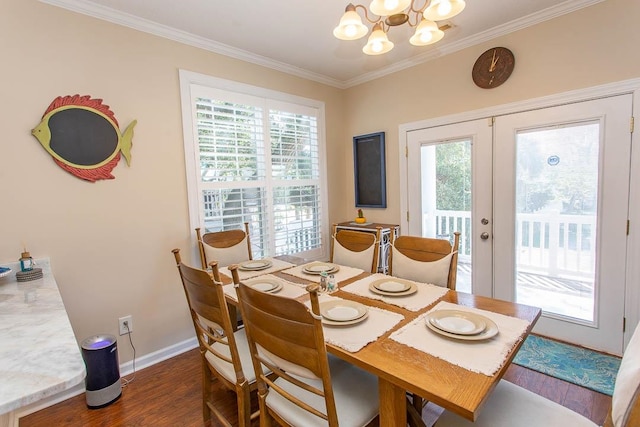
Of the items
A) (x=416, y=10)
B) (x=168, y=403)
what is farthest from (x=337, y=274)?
(x=416, y=10)

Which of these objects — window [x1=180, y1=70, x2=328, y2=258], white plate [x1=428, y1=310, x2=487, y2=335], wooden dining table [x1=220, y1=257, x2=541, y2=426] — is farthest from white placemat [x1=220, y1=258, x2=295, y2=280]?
white plate [x1=428, y1=310, x2=487, y2=335]

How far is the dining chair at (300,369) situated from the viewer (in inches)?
42.0

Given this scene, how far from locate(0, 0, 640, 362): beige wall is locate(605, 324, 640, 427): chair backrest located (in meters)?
2.35

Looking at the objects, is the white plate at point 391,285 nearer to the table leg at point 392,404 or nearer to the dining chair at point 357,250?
the dining chair at point 357,250

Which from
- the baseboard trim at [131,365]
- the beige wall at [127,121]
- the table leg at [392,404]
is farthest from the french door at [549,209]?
the baseboard trim at [131,365]

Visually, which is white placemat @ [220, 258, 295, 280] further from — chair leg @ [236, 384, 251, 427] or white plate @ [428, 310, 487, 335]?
white plate @ [428, 310, 487, 335]

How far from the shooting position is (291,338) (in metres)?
1.12

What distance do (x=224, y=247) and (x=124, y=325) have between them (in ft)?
3.08

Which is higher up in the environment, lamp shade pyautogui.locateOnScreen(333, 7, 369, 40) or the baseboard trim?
lamp shade pyautogui.locateOnScreen(333, 7, 369, 40)

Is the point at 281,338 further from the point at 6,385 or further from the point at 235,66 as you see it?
the point at 235,66

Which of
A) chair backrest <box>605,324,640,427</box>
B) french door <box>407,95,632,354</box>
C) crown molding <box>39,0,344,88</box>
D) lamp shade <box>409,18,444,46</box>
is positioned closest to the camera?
chair backrest <box>605,324,640,427</box>

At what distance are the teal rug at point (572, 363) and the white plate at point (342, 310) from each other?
1691 mm

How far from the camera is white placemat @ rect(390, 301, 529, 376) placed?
3.47ft

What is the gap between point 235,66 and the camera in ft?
9.73
